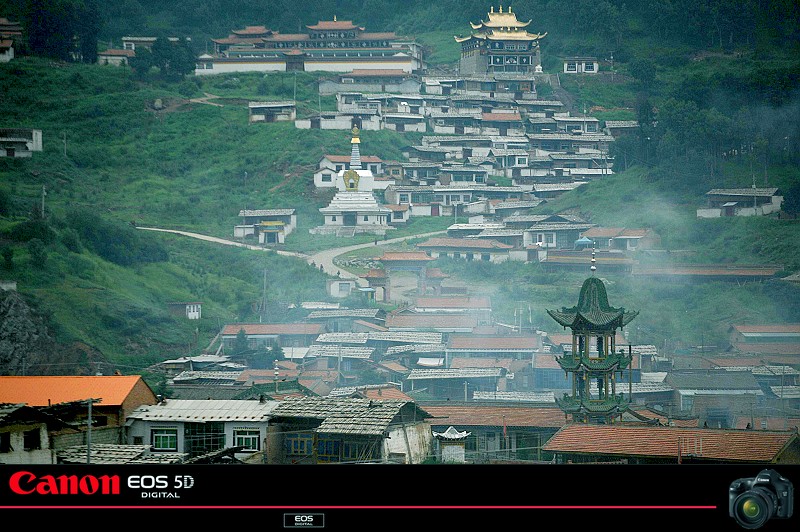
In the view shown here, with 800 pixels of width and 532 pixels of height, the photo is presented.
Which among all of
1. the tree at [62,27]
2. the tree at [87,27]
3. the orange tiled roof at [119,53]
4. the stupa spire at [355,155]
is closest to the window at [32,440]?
the stupa spire at [355,155]

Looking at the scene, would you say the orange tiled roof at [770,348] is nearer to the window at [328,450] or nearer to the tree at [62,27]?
the window at [328,450]

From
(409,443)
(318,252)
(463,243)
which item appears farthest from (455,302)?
(409,443)

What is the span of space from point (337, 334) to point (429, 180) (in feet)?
28.1

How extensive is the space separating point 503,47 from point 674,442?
23886 mm

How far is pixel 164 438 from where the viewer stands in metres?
5.16

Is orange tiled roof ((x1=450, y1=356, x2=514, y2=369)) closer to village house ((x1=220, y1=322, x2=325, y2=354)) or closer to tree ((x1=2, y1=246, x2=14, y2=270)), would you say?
village house ((x1=220, y1=322, x2=325, y2=354))

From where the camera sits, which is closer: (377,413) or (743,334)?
(377,413)

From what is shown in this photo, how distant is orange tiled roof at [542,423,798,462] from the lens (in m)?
4.34

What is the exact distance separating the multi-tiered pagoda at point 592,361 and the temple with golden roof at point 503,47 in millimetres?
20217

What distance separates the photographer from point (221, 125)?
23.8 m

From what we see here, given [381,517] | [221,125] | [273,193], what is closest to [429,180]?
[273,193]

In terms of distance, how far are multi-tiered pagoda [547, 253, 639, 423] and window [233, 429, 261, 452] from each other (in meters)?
3.03

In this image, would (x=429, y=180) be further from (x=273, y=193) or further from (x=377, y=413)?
(x=377, y=413)

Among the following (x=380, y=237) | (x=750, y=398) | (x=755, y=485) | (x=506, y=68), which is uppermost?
(x=506, y=68)
